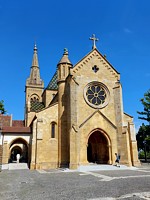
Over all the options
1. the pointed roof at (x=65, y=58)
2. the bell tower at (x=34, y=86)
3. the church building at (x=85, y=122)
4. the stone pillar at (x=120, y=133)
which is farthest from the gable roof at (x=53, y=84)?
the stone pillar at (x=120, y=133)

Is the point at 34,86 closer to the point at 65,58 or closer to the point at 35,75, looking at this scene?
the point at 35,75

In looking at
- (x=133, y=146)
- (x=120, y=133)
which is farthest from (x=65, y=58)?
(x=133, y=146)

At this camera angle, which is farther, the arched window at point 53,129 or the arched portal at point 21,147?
the arched portal at point 21,147

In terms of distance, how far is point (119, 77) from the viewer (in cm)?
2641

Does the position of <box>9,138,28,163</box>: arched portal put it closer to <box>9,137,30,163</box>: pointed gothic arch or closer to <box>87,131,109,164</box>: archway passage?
<box>9,137,30,163</box>: pointed gothic arch

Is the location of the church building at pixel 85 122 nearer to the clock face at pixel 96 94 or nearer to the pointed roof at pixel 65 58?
the clock face at pixel 96 94

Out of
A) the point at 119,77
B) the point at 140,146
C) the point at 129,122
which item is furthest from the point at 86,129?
the point at 140,146

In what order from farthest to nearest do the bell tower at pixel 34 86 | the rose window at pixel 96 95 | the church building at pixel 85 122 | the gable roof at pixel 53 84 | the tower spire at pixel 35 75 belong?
the tower spire at pixel 35 75
the bell tower at pixel 34 86
the gable roof at pixel 53 84
the rose window at pixel 96 95
the church building at pixel 85 122

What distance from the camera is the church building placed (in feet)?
72.9

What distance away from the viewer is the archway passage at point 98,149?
941 inches

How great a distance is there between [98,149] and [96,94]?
719 cm

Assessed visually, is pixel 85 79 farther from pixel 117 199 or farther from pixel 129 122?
pixel 117 199

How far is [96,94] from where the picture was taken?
25203 mm

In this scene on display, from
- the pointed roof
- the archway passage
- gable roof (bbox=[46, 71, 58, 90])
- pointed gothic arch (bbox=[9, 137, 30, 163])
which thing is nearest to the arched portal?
pointed gothic arch (bbox=[9, 137, 30, 163])
